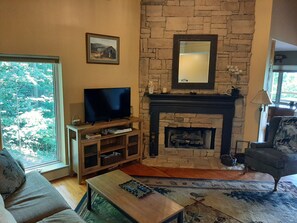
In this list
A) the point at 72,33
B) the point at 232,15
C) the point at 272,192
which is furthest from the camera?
the point at 232,15

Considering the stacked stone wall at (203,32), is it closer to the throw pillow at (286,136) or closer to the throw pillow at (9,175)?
the throw pillow at (286,136)

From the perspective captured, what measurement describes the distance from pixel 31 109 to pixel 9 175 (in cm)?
129

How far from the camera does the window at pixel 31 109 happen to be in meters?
3.00

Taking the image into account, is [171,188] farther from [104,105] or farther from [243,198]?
[104,105]

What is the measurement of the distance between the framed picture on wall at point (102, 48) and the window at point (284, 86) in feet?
16.6

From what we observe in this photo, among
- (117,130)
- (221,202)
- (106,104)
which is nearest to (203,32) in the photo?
(106,104)

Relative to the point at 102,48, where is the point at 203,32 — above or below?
above

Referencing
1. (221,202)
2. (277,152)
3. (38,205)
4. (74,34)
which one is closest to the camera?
(38,205)

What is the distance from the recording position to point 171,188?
312 cm

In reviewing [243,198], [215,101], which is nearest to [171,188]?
[243,198]

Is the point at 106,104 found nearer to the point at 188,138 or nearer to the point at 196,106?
the point at 196,106

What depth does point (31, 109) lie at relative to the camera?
3.25 m

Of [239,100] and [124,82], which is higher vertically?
[124,82]

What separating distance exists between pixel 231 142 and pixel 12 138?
3681mm
